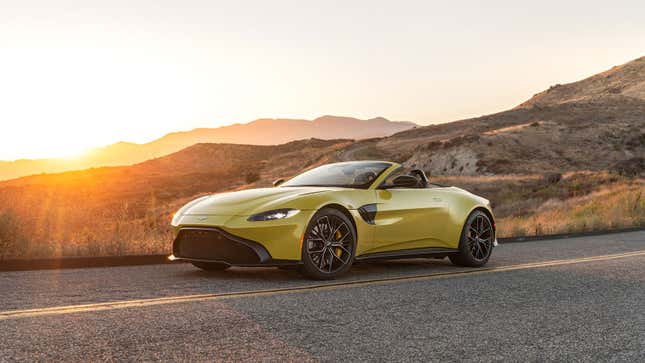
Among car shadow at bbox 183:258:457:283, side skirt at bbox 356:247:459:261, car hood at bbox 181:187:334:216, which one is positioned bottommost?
car shadow at bbox 183:258:457:283

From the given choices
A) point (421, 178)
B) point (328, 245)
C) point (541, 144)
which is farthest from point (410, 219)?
point (541, 144)

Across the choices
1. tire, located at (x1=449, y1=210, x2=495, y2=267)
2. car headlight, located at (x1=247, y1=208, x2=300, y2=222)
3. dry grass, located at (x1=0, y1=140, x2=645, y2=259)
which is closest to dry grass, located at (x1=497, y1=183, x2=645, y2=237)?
dry grass, located at (x1=0, y1=140, x2=645, y2=259)

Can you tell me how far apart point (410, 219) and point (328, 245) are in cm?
151

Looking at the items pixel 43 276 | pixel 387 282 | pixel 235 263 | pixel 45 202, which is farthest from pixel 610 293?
pixel 45 202

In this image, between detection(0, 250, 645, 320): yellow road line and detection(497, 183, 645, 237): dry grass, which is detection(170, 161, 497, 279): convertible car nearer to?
detection(0, 250, 645, 320): yellow road line

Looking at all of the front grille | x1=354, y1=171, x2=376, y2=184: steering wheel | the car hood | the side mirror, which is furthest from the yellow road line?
x1=354, y1=171, x2=376, y2=184: steering wheel

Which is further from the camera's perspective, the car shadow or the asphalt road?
the car shadow

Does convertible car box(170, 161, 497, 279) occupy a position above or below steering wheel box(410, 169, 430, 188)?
below

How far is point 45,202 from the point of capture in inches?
471

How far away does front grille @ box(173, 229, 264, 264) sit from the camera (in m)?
7.60

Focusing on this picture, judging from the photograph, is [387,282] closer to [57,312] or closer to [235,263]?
[235,263]

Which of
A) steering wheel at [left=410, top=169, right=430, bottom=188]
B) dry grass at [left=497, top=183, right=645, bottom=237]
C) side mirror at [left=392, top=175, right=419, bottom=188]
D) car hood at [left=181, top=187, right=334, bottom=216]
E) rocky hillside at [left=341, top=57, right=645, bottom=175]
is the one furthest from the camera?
rocky hillside at [left=341, top=57, right=645, bottom=175]

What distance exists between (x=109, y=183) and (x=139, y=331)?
10297 centimetres

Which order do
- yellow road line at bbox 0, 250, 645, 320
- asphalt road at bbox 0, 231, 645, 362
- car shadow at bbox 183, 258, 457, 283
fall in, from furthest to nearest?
1. car shadow at bbox 183, 258, 457, 283
2. yellow road line at bbox 0, 250, 645, 320
3. asphalt road at bbox 0, 231, 645, 362
